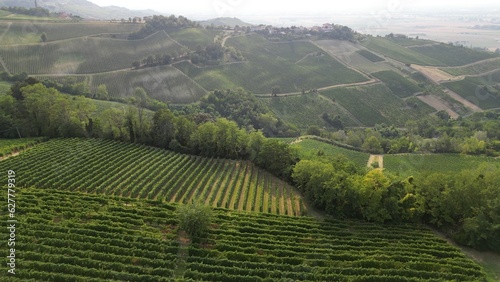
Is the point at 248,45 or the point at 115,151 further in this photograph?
the point at 248,45

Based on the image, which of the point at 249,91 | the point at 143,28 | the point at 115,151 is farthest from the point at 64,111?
the point at 143,28

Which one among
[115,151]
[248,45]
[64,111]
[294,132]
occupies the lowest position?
[294,132]

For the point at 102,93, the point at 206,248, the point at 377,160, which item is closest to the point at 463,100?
the point at 377,160

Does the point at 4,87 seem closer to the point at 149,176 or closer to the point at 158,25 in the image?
the point at 149,176

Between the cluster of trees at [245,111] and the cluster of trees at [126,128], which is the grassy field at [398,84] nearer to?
the cluster of trees at [245,111]

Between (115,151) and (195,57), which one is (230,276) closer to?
(115,151)

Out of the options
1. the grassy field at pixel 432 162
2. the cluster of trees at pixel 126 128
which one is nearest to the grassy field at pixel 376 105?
the grassy field at pixel 432 162
